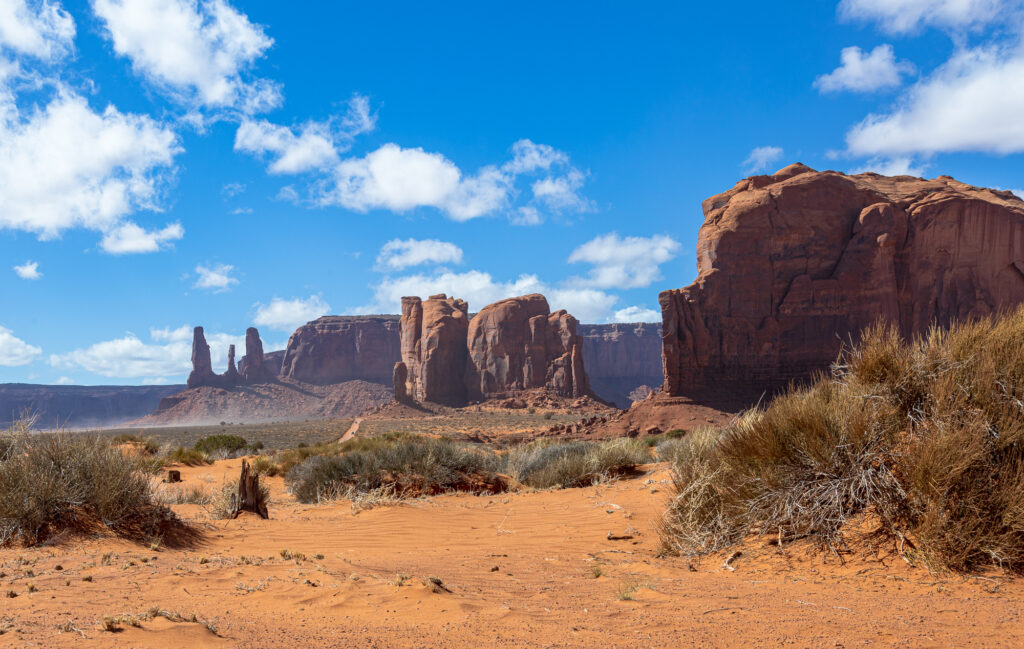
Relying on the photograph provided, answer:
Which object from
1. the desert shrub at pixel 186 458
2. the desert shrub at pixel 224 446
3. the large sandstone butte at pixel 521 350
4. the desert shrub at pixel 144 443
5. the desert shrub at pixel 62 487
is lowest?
the desert shrub at pixel 224 446

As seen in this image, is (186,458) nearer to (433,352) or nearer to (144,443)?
(144,443)

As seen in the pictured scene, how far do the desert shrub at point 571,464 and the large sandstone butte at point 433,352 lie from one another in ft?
168

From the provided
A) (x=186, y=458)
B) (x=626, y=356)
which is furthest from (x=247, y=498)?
(x=626, y=356)

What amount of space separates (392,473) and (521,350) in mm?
54532

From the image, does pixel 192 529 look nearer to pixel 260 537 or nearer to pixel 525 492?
pixel 260 537

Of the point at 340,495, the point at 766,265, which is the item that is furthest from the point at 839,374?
the point at 766,265

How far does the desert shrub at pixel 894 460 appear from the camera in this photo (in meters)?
4.43

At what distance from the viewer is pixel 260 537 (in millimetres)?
7180

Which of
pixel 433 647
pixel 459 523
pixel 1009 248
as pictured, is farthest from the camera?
pixel 1009 248

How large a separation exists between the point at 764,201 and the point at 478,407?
33044mm

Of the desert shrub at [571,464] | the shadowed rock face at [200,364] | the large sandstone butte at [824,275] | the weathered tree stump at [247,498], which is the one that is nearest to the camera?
the weathered tree stump at [247,498]

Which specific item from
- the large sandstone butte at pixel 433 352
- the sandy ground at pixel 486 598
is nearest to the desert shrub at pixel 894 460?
the sandy ground at pixel 486 598

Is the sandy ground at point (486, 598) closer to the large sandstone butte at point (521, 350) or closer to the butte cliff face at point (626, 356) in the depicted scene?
the large sandstone butte at point (521, 350)

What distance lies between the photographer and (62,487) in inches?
244
